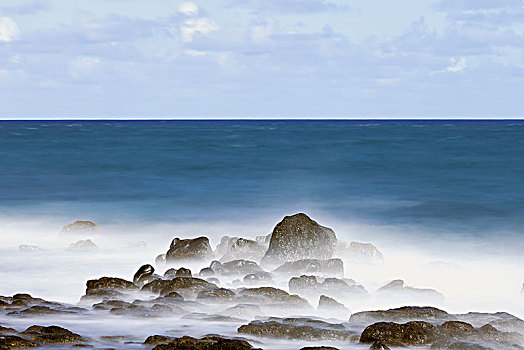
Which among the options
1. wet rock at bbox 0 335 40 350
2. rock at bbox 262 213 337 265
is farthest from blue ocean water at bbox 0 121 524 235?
wet rock at bbox 0 335 40 350

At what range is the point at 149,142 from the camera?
50750 millimetres

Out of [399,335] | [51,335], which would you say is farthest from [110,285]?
[399,335]

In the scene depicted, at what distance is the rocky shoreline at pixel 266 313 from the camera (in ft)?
22.9

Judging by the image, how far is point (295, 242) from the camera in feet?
42.4

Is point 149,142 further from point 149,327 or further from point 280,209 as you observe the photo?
point 149,327

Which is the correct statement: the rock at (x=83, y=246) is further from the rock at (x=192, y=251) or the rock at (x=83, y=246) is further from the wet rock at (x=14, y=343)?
the wet rock at (x=14, y=343)

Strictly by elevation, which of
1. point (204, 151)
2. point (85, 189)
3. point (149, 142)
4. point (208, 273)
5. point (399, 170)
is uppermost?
point (149, 142)

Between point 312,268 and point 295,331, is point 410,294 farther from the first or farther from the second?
point 295,331

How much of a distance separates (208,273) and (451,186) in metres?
19.3

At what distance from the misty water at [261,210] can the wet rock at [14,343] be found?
970mm

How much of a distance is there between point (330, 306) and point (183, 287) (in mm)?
2001

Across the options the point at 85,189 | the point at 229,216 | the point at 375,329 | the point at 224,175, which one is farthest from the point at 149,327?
the point at 224,175

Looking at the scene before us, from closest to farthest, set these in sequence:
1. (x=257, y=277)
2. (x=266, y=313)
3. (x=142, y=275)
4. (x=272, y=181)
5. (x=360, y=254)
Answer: (x=266, y=313) → (x=142, y=275) → (x=257, y=277) → (x=360, y=254) → (x=272, y=181)

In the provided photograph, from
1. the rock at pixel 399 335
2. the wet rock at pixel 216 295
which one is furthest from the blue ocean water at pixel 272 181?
the rock at pixel 399 335
